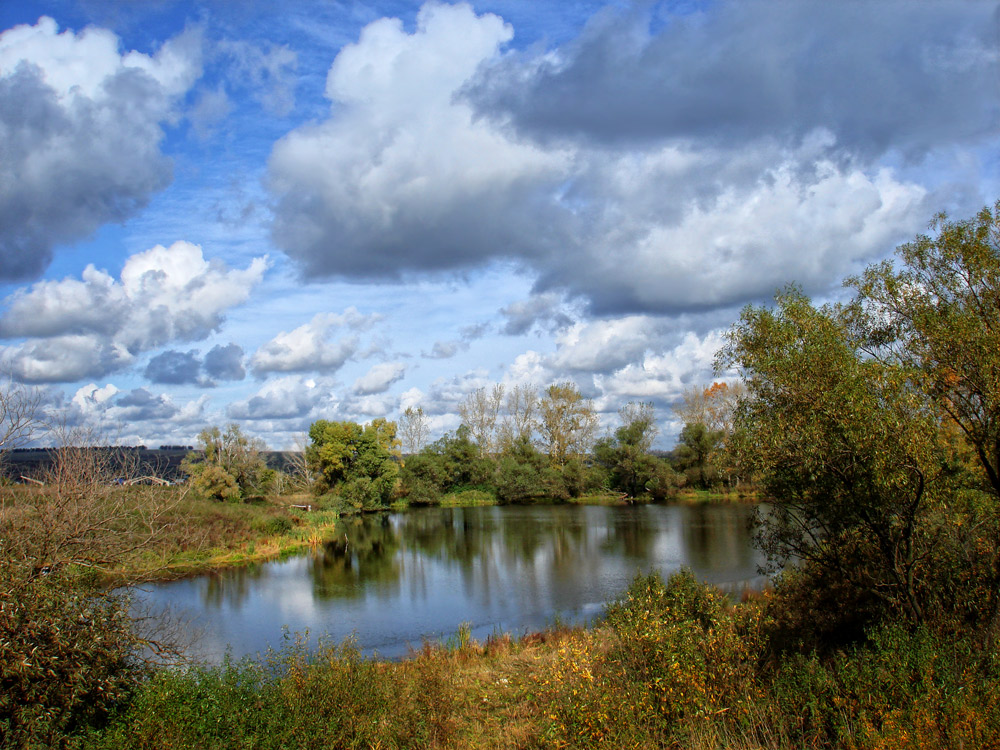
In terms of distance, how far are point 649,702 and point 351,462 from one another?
164 feet

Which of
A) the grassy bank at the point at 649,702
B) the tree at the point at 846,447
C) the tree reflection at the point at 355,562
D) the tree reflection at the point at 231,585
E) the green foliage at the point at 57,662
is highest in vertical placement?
the tree at the point at 846,447

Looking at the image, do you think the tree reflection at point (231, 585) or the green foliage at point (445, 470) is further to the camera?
the green foliage at point (445, 470)

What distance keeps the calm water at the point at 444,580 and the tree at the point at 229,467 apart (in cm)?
804

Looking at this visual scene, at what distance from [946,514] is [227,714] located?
34.5ft

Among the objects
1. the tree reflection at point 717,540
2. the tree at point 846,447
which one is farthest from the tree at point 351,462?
the tree at point 846,447

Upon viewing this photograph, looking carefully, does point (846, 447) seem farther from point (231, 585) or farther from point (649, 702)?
point (231, 585)

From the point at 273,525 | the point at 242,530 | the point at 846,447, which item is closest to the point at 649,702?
the point at 846,447

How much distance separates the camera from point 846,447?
916 cm

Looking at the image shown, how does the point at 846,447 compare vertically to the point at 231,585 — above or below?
above

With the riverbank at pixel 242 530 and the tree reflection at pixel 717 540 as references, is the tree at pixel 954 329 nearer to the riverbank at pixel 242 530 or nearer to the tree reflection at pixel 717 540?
the tree reflection at pixel 717 540

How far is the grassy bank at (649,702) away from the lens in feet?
21.5

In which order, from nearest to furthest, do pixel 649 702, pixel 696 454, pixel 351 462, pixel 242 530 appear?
pixel 649 702 → pixel 242 530 → pixel 351 462 → pixel 696 454

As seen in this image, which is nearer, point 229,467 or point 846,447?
point 846,447

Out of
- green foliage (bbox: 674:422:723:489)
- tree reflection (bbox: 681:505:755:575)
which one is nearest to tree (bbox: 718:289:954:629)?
tree reflection (bbox: 681:505:755:575)
